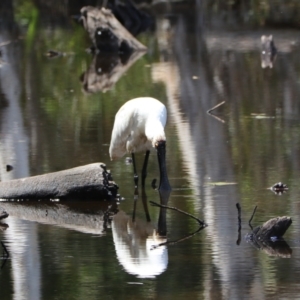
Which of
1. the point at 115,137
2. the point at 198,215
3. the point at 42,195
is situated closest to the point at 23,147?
the point at 115,137

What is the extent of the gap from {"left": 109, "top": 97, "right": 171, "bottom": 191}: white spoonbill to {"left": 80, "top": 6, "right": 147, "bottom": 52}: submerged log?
14121 millimetres

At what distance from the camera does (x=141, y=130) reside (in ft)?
35.3

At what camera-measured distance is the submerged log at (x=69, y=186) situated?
31.8ft

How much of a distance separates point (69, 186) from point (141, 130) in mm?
1313

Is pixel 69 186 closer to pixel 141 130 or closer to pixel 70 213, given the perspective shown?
pixel 70 213

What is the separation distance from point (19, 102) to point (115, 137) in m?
6.96

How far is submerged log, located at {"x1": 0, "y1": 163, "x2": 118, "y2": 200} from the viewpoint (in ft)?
31.8

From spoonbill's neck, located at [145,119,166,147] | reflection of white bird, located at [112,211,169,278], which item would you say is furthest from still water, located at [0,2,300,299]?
spoonbill's neck, located at [145,119,166,147]

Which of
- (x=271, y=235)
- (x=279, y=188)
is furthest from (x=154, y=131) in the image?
(x=271, y=235)

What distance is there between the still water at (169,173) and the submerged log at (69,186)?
11cm

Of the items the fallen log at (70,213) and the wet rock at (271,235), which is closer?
the wet rock at (271,235)

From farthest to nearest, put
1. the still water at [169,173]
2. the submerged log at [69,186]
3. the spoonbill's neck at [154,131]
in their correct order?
the spoonbill's neck at [154,131]
the submerged log at [69,186]
the still water at [169,173]

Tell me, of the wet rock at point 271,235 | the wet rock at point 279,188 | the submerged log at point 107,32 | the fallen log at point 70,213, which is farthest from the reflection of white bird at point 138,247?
the submerged log at point 107,32

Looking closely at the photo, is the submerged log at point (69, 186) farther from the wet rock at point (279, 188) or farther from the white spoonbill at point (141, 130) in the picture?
the wet rock at point (279, 188)
